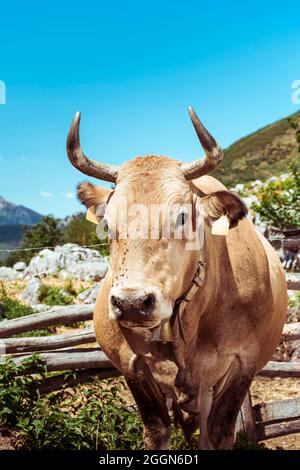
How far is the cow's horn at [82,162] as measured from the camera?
3330 millimetres

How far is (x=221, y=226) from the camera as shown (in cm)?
331

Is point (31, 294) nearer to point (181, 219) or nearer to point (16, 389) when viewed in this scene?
point (16, 389)

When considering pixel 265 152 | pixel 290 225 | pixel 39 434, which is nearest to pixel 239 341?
pixel 39 434

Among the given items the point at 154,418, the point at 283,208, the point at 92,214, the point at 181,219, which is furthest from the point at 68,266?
the point at 181,219

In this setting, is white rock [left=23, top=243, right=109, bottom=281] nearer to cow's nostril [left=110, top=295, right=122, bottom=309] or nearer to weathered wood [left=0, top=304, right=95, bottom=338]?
weathered wood [left=0, top=304, right=95, bottom=338]

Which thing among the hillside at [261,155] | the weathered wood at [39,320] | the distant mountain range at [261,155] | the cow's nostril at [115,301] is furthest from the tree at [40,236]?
the cow's nostril at [115,301]

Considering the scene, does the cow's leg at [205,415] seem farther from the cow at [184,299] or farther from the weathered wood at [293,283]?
the weathered wood at [293,283]

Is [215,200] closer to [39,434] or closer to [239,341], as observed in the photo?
[239,341]

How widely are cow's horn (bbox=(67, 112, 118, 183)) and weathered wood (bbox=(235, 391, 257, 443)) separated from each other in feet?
9.63

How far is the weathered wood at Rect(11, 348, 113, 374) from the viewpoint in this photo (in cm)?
542

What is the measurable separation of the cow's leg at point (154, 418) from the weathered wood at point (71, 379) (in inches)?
62.7

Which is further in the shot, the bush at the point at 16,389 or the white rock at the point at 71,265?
the white rock at the point at 71,265

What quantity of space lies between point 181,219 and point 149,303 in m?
0.57

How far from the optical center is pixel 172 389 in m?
3.61
